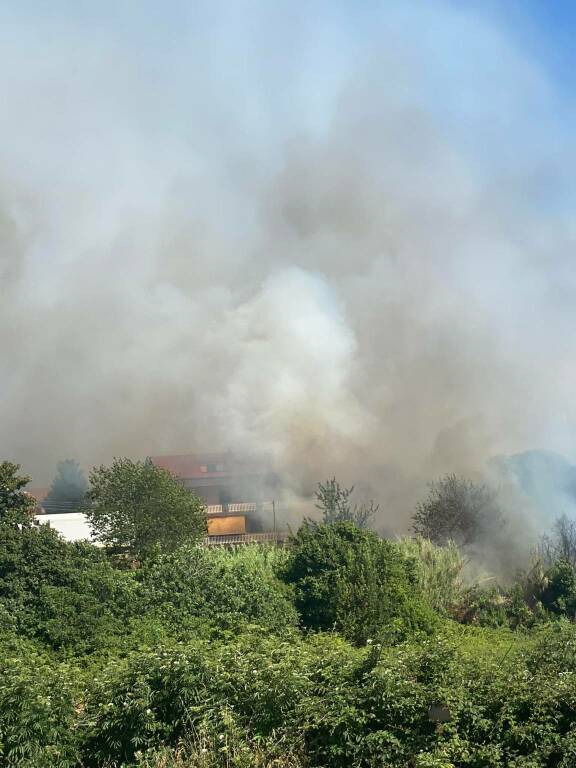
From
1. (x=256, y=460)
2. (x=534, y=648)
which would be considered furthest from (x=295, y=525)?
(x=534, y=648)

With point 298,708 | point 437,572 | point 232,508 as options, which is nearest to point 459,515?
point 437,572

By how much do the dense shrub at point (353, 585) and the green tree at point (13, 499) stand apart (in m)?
6.83

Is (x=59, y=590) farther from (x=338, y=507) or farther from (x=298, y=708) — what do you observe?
(x=338, y=507)

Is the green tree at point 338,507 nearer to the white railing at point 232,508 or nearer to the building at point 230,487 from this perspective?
the building at point 230,487

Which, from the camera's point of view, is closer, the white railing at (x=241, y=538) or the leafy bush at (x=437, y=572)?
the leafy bush at (x=437, y=572)

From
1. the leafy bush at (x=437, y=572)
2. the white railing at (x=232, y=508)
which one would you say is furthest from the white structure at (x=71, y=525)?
the leafy bush at (x=437, y=572)

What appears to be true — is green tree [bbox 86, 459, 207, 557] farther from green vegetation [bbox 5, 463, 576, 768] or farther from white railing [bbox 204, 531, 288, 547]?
green vegetation [bbox 5, 463, 576, 768]

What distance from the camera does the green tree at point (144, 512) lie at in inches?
1198

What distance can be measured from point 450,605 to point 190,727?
17366 mm

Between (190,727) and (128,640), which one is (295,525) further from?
(190,727)

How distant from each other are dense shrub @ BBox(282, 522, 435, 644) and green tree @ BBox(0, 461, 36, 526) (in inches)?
269

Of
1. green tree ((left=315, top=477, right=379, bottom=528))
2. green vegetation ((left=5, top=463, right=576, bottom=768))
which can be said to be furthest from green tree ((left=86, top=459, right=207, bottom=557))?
green vegetation ((left=5, top=463, right=576, bottom=768))

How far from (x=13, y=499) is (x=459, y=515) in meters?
19.0

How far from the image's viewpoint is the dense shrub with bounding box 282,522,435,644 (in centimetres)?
2084
